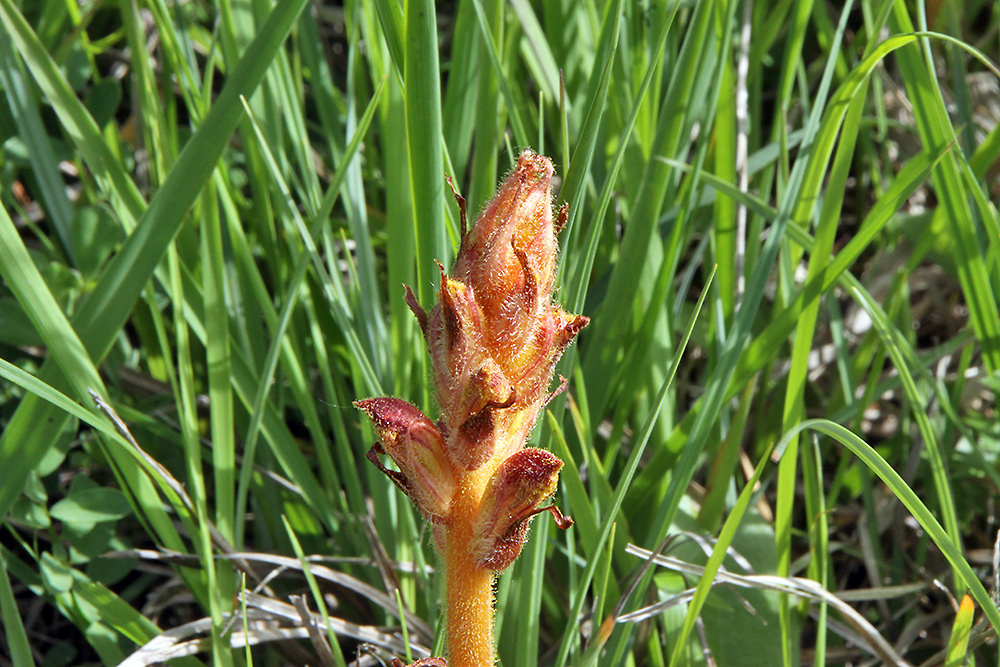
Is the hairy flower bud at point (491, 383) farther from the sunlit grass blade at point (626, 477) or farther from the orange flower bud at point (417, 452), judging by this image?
the sunlit grass blade at point (626, 477)

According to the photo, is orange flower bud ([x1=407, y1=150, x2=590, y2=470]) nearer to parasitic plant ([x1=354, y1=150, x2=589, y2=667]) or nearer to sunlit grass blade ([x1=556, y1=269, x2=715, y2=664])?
parasitic plant ([x1=354, y1=150, x2=589, y2=667])

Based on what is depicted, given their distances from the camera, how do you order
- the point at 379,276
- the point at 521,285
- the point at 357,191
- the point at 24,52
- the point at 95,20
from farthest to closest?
the point at 95,20
the point at 379,276
the point at 357,191
the point at 24,52
the point at 521,285

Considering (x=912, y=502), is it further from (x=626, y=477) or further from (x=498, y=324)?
(x=498, y=324)

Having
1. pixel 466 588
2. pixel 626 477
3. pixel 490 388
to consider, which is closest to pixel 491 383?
pixel 490 388

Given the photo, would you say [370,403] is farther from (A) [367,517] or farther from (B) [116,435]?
(A) [367,517]

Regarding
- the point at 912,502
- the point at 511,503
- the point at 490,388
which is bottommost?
the point at 912,502

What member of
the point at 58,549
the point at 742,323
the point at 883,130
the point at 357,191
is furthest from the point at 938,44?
the point at 58,549
